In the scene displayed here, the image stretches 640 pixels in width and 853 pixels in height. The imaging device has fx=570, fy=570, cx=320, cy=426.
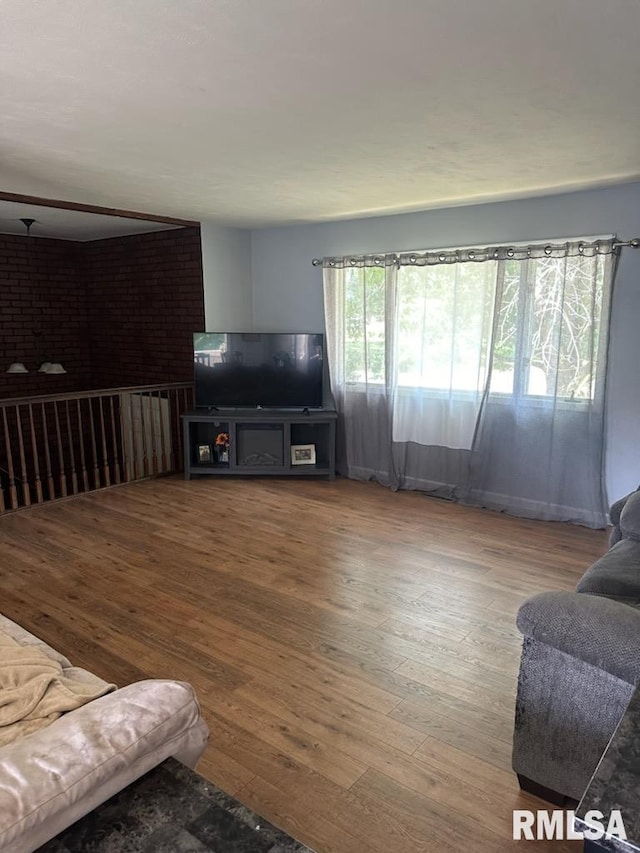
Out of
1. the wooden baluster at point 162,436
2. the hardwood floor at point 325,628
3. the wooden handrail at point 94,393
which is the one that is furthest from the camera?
the wooden baluster at point 162,436

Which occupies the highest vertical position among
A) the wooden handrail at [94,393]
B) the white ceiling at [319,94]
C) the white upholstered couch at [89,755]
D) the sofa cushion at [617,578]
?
the white ceiling at [319,94]

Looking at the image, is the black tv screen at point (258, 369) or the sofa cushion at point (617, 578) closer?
the sofa cushion at point (617, 578)

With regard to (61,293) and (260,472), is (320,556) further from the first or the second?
(61,293)

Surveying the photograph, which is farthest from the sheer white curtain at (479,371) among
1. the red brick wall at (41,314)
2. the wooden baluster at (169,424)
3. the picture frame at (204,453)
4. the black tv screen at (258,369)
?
the red brick wall at (41,314)

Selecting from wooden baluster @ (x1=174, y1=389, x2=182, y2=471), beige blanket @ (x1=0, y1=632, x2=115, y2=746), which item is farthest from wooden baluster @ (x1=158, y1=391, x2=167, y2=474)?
beige blanket @ (x1=0, y1=632, x2=115, y2=746)

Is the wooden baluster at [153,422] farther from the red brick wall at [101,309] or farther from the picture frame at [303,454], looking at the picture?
the picture frame at [303,454]

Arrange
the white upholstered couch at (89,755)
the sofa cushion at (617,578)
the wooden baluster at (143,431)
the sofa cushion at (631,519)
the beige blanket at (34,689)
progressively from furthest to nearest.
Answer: the wooden baluster at (143,431) → the sofa cushion at (631,519) → the sofa cushion at (617,578) → the beige blanket at (34,689) → the white upholstered couch at (89,755)

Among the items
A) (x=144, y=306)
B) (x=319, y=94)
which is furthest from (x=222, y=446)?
(x=319, y=94)

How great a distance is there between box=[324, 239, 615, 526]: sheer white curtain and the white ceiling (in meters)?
0.70

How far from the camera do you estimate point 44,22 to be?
1614mm

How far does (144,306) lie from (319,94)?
413 cm

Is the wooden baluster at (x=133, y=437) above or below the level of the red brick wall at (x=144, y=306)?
below

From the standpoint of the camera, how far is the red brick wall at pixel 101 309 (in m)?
5.51

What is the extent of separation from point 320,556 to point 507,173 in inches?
99.2
